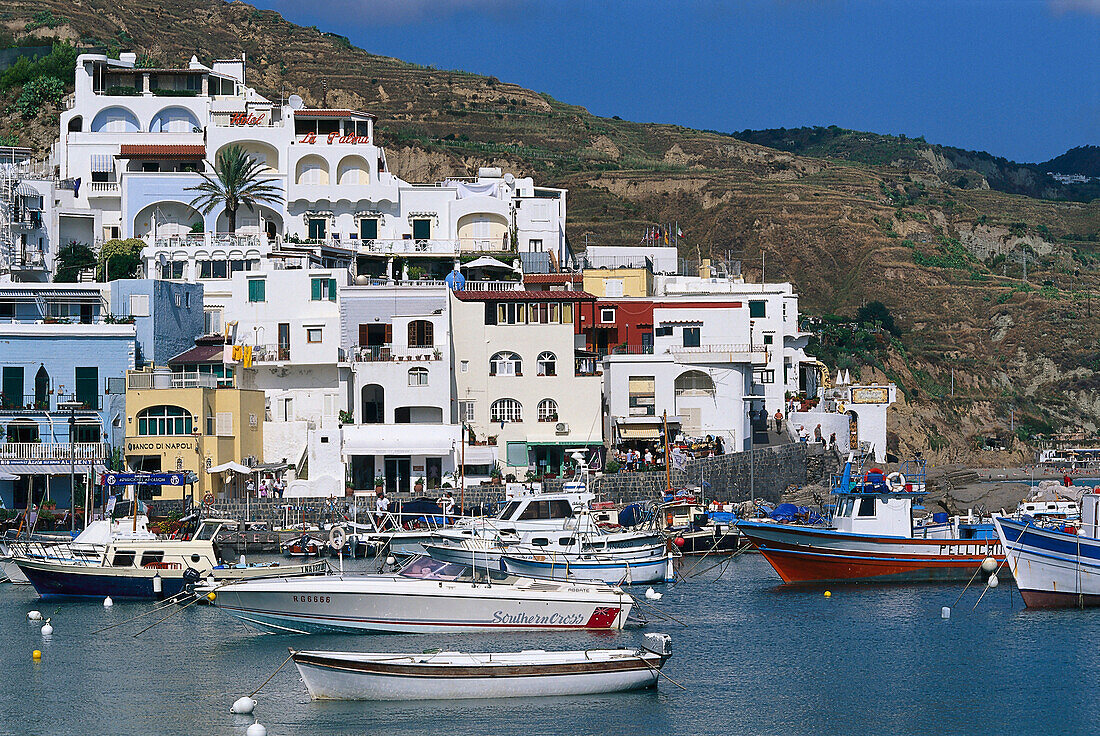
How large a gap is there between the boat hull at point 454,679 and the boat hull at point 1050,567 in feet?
59.0

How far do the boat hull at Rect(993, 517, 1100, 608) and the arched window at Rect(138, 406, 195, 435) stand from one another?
37.9 meters

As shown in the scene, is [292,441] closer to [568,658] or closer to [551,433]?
[551,433]

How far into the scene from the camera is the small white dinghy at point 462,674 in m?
35.5

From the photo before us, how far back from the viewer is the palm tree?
85.8 metres

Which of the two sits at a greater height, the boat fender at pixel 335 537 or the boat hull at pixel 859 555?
the boat fender at pixel 335 537

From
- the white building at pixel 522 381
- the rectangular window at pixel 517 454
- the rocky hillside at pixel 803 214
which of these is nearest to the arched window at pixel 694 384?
the white building at pixel 522 381

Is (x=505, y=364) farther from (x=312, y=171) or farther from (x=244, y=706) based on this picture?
(x=244, y=706)

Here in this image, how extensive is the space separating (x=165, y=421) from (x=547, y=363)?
61.5ft

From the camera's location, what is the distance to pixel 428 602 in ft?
142

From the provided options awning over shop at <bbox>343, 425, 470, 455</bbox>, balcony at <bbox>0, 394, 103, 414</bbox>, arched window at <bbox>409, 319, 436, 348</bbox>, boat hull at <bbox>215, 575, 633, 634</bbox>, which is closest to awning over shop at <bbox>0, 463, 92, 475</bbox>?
balcony at <bbox>0, 394, 103, 414</bbox>

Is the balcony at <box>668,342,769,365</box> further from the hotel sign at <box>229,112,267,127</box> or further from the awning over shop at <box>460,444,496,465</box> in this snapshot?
the hotel sign at <box>229,112,267,127</box>

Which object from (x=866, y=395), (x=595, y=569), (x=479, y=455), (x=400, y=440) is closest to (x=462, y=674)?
(x=595, y=569)

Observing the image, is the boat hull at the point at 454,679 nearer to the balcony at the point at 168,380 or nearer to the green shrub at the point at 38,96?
the balcony at the point at 168,380

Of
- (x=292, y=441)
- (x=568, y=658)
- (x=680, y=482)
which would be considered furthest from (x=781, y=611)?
(x=292, y=441)
